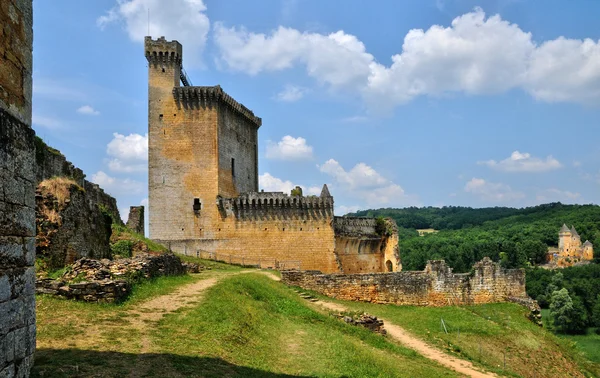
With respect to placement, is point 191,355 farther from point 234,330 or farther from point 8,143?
point 8,143

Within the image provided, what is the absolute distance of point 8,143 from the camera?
4844 mm

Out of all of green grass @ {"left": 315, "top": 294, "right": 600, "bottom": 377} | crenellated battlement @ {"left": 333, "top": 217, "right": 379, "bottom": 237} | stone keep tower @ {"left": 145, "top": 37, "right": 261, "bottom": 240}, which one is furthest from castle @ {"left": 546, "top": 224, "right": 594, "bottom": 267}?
green grass @ {"left": 315, "top": 294, "right": 600, "bottom": 377}

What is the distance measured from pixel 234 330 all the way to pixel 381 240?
3374 cm

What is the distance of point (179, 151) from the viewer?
128 ft

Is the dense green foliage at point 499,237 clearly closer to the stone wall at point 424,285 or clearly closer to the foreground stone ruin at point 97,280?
the stone wall at point 424,285

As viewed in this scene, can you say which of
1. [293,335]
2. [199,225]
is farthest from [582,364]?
[199,225]

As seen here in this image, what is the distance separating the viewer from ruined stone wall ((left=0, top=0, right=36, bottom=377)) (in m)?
4.73

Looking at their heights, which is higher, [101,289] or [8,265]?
[8,265]

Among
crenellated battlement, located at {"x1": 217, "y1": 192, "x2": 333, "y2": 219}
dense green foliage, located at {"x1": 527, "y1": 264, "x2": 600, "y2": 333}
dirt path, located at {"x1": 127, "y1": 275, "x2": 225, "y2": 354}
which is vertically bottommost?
dense green foliage, located at {"x1": 527, "y1": 264, "x2": 600, "y2": 333}

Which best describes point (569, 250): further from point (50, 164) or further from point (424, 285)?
point (50, 164)

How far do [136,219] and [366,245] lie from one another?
2010 cm

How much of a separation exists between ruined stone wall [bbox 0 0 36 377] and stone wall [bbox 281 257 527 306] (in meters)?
20.7

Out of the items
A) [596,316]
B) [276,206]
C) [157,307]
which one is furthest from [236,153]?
[596,316]

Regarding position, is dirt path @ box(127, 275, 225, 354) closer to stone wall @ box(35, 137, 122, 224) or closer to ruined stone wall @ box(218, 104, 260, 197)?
stone wall @ box(35, 137, 122, 224)
